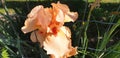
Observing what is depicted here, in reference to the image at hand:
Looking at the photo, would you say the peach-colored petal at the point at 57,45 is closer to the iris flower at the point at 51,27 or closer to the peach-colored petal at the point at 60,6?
the iris flower at the point at 51,27

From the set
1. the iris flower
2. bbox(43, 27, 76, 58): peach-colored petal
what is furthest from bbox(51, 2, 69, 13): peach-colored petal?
bbox(43, 27, 76, 58): peach-colored petal

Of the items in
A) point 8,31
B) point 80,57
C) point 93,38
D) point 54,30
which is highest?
point 54,30

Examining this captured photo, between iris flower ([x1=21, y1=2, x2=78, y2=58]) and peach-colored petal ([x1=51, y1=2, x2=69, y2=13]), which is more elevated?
peach-colored petal ([x1=51, y1=2, x2=69, y2=13])

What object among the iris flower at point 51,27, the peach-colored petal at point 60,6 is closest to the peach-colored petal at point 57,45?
the iris flower at point 51,27

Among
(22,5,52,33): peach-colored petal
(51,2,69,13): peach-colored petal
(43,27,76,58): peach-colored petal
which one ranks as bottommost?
(43,27,76,58): peach-colored petal

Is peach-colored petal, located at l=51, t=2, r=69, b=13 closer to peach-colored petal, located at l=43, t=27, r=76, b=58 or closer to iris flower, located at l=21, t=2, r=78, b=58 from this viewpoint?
iris flower, located at l=21, t=2, r=78, b=58

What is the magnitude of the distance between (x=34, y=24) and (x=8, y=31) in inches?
25.3

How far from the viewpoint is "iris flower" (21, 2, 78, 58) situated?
150cm

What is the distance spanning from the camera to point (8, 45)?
6.79 ft

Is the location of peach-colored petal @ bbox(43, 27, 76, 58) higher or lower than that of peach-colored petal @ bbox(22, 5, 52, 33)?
lower

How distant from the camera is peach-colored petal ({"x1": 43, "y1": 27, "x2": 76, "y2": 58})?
4.95 ft

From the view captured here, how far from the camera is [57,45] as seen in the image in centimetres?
151

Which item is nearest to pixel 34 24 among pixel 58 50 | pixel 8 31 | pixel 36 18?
pixel 36 18

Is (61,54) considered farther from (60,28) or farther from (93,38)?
(93,38)
